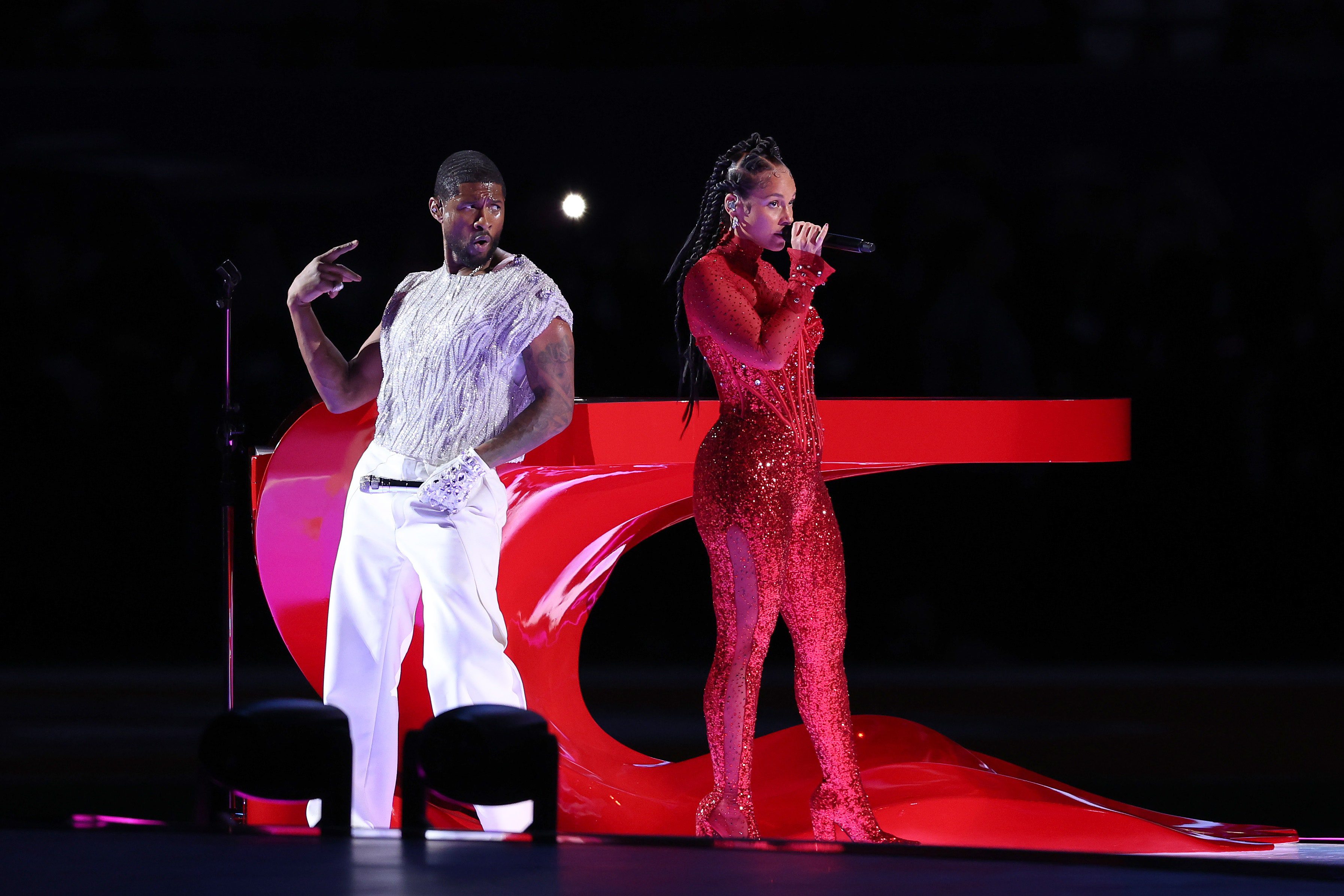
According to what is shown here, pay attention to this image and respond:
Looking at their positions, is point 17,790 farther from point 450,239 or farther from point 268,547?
point 450,239

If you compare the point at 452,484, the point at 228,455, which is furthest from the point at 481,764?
the point at 228,455

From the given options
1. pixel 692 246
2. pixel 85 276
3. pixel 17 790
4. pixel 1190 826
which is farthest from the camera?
pixel 85 276

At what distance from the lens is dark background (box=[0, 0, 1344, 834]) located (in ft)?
17.7

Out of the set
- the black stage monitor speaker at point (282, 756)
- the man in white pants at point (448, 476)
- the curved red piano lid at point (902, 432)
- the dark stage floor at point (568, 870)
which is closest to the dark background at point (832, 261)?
the curved red piano lid at point (902, 432)

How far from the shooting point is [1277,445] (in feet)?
18.2

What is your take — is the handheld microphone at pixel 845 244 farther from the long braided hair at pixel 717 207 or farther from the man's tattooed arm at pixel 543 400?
the man's tattooed arm at pixel 543 400

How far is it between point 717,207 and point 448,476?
717 millimetres

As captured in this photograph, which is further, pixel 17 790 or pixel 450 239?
pixel 17 790

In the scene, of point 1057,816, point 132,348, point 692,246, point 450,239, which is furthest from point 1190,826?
point 132,348

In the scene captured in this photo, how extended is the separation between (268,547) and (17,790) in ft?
4.43

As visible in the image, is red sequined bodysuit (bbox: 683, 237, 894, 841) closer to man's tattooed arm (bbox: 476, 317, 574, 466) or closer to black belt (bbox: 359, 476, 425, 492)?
man's tattooed arm (bbox: 476, 317, 574, 466)

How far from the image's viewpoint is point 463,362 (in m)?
2.74

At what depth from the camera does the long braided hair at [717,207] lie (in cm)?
276

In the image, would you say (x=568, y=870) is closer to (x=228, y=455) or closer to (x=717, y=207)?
(x=717, y=207)
